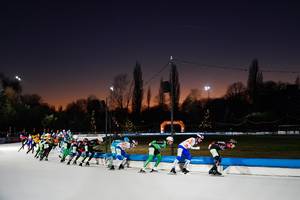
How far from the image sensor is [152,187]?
11.4 metres

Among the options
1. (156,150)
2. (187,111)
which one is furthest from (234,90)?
(156,150)

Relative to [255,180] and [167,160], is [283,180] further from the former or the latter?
[167,160]

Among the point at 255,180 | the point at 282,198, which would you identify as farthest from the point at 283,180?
the point at 282,198

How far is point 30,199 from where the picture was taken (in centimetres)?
959

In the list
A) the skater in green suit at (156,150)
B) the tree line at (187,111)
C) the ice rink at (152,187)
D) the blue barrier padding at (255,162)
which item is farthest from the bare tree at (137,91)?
the ice rink at (152,187)

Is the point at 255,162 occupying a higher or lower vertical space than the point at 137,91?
lower

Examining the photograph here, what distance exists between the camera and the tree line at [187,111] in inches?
2729

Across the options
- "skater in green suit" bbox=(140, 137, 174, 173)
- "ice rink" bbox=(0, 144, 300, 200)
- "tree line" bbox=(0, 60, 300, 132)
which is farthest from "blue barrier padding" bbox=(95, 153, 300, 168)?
"tree line" bbox=(0, 60, 300, 132)

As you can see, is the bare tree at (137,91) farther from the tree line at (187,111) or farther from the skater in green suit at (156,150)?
the skater in green suit at (156,150)

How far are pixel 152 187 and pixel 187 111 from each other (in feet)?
268

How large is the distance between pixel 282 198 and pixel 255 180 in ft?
10.8

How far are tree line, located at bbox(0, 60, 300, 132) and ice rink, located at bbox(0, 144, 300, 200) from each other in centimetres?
4976

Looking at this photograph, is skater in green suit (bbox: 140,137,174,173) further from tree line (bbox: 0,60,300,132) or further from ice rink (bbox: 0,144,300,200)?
tree line (bbox: 0,60,300,132)

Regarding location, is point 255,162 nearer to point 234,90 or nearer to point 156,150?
point 156,150
